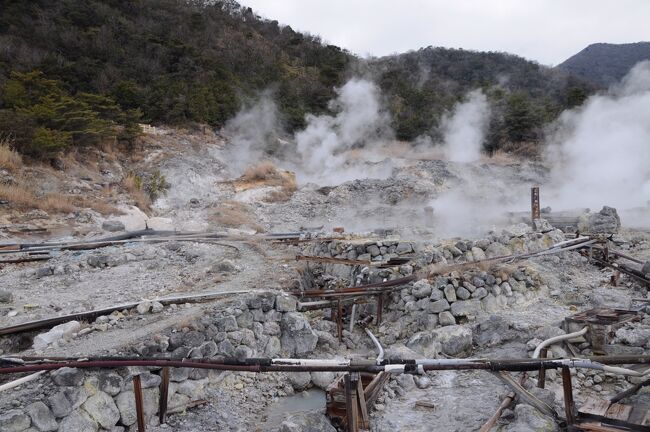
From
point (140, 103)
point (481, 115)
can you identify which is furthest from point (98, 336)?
point (481, 115)

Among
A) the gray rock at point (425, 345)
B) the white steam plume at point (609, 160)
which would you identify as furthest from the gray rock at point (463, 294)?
the white steam plume at point (609, 160)

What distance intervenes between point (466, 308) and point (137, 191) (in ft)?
42.9

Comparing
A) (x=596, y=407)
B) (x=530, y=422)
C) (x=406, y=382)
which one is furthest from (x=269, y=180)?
(x=596, y=407)

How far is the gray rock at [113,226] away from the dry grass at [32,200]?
131cm

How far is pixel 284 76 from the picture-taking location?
34156 mm

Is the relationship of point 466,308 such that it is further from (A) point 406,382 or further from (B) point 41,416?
(B) point 41,416

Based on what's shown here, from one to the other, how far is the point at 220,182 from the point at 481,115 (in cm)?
1856

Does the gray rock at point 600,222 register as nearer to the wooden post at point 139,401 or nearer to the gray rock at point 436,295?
the gray rock at point 436,295

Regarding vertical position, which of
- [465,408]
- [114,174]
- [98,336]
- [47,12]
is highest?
[47,12]

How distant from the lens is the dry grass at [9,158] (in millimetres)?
13344

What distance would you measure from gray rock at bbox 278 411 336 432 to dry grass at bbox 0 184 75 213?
35.0ft

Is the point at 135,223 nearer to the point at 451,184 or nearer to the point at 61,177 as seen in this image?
the point at 61,177

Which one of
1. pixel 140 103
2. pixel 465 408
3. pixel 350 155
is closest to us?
pixel 465 408

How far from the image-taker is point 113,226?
11852mm
